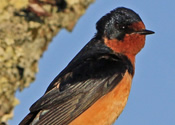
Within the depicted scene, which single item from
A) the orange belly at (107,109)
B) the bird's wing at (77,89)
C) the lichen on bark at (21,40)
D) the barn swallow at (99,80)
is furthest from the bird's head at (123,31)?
the lichen on bark at (21,40)

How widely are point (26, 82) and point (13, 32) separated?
0.37m

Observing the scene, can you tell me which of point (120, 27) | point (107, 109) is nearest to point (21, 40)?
point (120, 27)

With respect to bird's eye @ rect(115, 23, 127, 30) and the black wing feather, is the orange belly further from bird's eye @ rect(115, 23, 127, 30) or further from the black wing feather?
bird's eye @ rect(115, 23, 127, 30)

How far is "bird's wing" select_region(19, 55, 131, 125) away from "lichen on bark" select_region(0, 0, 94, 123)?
0.47 m

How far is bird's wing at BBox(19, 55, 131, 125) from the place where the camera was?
8680 mm

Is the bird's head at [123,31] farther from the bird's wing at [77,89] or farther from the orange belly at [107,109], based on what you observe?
the orange belly at [107,109]

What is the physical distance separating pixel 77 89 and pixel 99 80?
16cm

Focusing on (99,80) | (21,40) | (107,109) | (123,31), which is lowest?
(107,109)

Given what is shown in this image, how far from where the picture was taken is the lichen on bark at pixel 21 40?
9.32 m

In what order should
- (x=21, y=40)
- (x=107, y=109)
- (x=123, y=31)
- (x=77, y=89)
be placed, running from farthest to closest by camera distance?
(x=21, y=40)
(x=123, y=31)
(x=77, y=89)
(x=107, y=109)

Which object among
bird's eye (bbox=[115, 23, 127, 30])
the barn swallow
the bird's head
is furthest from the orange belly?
bird's eye (bbox=[115, 23, 127, 30])

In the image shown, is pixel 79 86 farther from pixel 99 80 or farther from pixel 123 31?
pixel 123 31

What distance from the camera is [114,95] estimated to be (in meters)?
8.73

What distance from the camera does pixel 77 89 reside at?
8.78 meters
